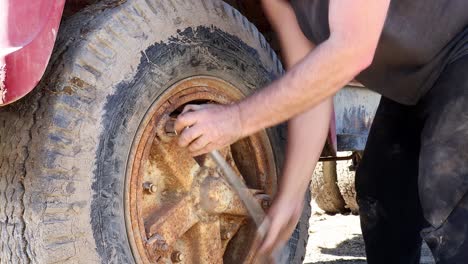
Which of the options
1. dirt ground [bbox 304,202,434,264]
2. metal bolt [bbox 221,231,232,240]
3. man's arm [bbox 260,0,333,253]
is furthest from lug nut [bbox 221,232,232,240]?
dirt ground [bbox 304,202,434,264]

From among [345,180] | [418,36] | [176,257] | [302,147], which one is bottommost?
[176,257]

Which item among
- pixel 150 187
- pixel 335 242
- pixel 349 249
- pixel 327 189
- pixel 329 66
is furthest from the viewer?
pixel 327 189

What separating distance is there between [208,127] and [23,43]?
18.2 inches

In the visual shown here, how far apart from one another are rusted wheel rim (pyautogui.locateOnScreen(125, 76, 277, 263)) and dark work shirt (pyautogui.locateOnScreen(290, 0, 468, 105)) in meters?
0.40

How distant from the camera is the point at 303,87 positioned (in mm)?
1803

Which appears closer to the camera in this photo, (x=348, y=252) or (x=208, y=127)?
(x=208, y=127)

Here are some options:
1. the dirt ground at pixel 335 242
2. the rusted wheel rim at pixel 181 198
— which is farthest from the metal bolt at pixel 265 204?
the dirt ground at pixel 335 242

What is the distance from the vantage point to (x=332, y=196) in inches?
218

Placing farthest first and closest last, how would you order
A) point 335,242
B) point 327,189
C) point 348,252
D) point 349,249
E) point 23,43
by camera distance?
point 327,189
point 335,242
point 349,249
point 348,252
point 23,43

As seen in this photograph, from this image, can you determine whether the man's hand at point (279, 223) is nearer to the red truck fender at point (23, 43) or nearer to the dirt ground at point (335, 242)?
the red truck fender at point (23, 43)

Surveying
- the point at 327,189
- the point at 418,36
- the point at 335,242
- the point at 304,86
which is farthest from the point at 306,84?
the point at 327,189

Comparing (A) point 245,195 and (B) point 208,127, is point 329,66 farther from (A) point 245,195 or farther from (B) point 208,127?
(A) point 245,195

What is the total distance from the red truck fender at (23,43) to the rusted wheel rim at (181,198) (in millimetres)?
354

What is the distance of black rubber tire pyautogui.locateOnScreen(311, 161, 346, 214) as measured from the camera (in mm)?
5438
